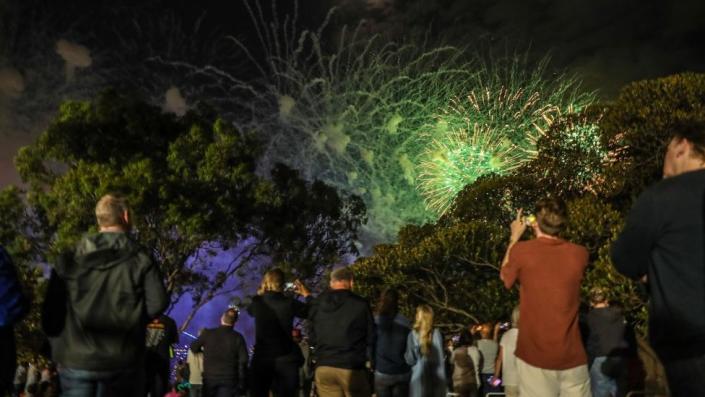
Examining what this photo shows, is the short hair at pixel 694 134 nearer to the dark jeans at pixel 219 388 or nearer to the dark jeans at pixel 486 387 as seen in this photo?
the dark jeans at pixel 219 388

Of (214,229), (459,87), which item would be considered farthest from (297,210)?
(459,87)

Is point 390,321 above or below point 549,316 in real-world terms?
above

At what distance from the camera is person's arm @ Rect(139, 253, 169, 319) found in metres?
4.50

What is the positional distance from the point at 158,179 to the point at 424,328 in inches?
661

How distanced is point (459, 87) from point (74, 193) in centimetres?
1698

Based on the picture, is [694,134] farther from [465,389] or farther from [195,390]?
[195,390]

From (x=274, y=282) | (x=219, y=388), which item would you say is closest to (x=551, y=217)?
(x=274, y=282)

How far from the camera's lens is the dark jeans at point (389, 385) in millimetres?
8594

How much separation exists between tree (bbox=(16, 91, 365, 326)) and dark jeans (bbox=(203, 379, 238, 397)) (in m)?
14.5

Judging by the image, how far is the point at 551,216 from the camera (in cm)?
512

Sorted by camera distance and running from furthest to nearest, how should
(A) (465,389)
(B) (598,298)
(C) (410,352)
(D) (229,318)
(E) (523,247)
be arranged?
(A) (465,389) < (D) (229,318) < (B) (598,298) < (C) (410,352) < (E) (523,247)

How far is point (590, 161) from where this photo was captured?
28.5 m

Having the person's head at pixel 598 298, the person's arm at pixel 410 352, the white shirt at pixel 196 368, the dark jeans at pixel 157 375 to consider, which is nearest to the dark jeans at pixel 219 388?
the dark jeans at pixel 157 375

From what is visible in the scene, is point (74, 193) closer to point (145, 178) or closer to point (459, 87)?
point (145, 178)
